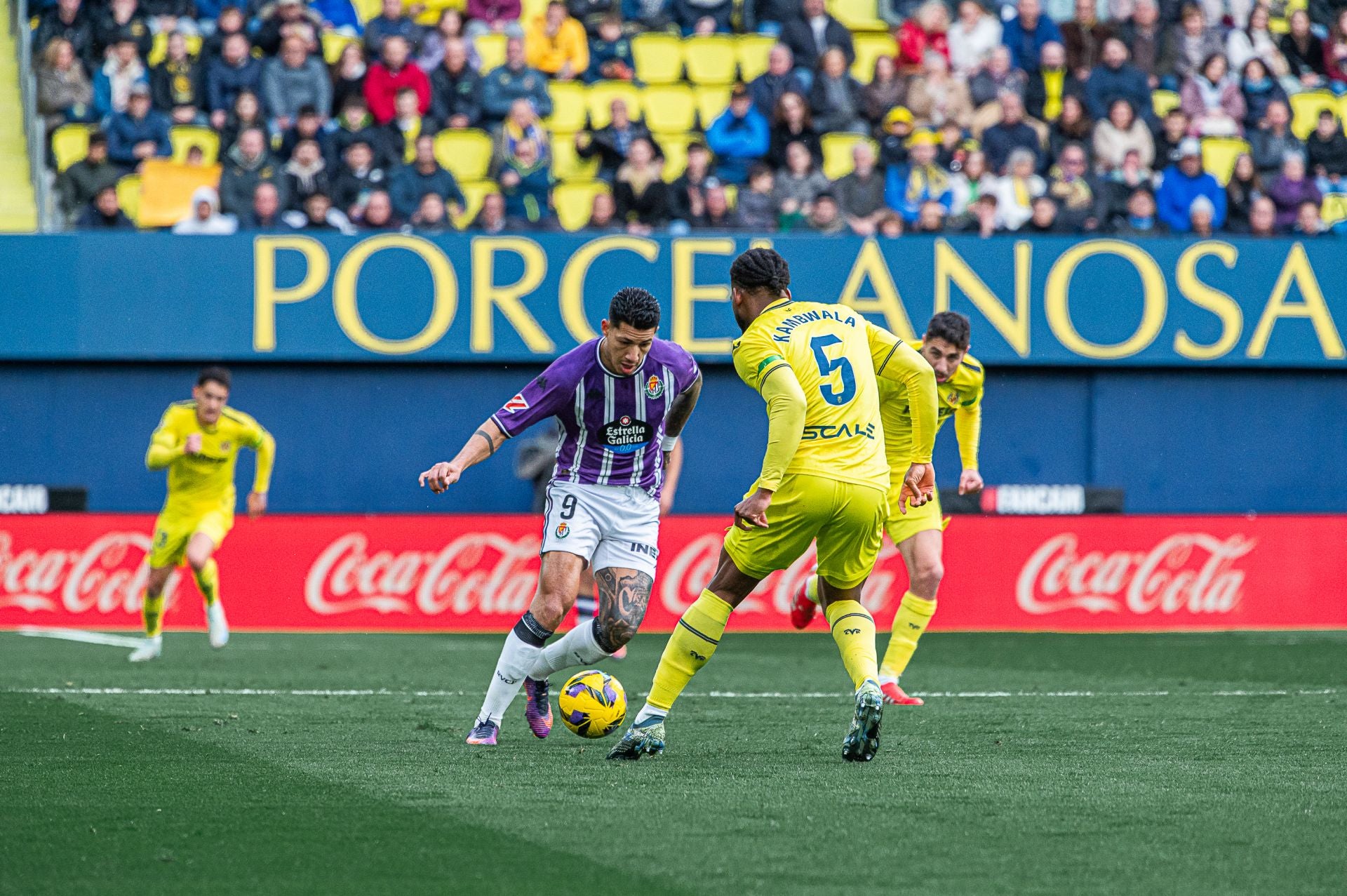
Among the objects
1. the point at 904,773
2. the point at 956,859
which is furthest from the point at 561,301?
the point at 956,859

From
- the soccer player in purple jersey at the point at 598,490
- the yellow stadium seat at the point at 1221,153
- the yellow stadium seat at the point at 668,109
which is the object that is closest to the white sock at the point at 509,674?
the soccer player in purple jersey at the point at 598,490

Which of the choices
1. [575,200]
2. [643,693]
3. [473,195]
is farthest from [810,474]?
[473,195]

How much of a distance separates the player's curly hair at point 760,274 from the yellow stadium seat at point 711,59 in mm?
12843

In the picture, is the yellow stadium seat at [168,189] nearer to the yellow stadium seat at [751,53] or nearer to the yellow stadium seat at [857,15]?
the yellow stadium seat at [751,53]

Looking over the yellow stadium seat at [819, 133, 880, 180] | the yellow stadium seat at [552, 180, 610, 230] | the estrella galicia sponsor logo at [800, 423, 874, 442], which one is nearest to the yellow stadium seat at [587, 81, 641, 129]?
the yellow stadium seat at [552, 180, 610, 230]

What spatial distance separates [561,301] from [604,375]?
1016 cm

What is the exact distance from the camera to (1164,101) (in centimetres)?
1983

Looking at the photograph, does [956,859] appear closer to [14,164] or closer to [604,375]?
[604,375]

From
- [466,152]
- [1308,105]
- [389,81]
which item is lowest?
[466,152]

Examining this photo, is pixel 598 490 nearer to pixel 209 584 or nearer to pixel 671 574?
pixel 209 584

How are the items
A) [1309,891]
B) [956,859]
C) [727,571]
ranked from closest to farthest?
[1309,891], [956,859], [727,571]

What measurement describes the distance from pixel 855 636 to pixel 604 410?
1378 millimetres

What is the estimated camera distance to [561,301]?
1755cm

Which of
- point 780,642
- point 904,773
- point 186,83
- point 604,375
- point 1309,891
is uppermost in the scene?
point 186,83
